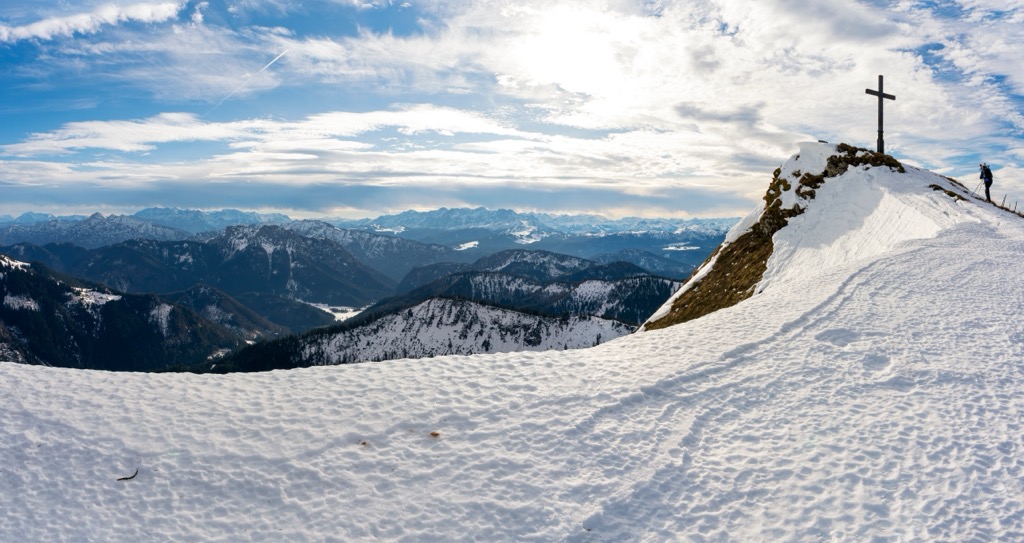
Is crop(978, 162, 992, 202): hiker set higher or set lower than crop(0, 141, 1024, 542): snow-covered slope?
higher

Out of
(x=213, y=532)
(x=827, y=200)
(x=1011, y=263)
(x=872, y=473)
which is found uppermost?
(x=827, y=200)

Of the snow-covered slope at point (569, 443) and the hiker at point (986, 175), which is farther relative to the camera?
the hiker at point (986, 175)

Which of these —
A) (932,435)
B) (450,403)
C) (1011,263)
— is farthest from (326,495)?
(1011,263)

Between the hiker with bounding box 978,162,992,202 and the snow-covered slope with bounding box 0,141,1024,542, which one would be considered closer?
the snow-covered slope with bounding box 0,141,1024,542

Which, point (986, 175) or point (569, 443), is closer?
point (569, 443)

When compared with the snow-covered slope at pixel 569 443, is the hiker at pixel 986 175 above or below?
above

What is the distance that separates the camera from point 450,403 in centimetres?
1455

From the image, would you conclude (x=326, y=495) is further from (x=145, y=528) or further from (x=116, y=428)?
(x=116, y=428)

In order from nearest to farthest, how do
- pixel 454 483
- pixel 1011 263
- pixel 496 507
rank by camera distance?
1. pixel 496 507
2. pixel 454 483
3. pixel 1011 263

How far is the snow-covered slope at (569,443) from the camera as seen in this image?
32.5 feet

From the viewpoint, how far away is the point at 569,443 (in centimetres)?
1255

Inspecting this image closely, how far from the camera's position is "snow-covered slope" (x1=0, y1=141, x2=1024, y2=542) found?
991 centimetres

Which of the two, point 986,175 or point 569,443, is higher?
point 986,175

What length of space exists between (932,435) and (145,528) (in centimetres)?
1735
